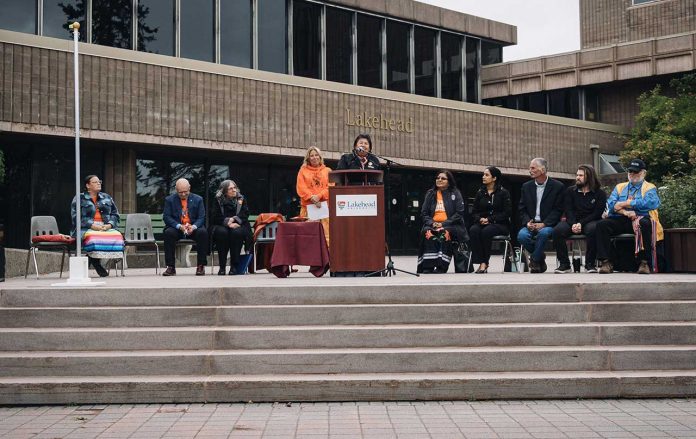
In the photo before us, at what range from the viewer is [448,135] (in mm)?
24719

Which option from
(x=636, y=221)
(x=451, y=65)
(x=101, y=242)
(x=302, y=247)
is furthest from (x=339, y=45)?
(x=636, y=221)

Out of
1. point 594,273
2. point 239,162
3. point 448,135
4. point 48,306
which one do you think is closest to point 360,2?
point 448,135

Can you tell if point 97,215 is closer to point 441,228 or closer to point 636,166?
point 441,228

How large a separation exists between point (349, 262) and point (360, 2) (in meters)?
15.4

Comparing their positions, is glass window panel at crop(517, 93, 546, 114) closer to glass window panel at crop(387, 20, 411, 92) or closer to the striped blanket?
glass window panel at crop(387, 20, 411, 92)

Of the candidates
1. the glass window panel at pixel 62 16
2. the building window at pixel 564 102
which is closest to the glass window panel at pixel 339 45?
the glass window panel at pixel 62 16

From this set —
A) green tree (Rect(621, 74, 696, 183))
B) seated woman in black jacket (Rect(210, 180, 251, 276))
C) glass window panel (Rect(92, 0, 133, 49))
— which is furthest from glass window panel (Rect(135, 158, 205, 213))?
green tree (Rect(621, 74, 696, 183))

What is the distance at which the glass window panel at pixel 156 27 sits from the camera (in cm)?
1994

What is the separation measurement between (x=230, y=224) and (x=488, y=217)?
366 centimetres

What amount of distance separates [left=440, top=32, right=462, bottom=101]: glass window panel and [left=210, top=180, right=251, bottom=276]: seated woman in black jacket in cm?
1527

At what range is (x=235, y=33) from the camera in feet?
71.1

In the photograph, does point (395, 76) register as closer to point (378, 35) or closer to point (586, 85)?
point (378, 35)

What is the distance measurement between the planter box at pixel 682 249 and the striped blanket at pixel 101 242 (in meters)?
7.35

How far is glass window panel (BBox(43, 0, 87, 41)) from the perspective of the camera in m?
18.5
